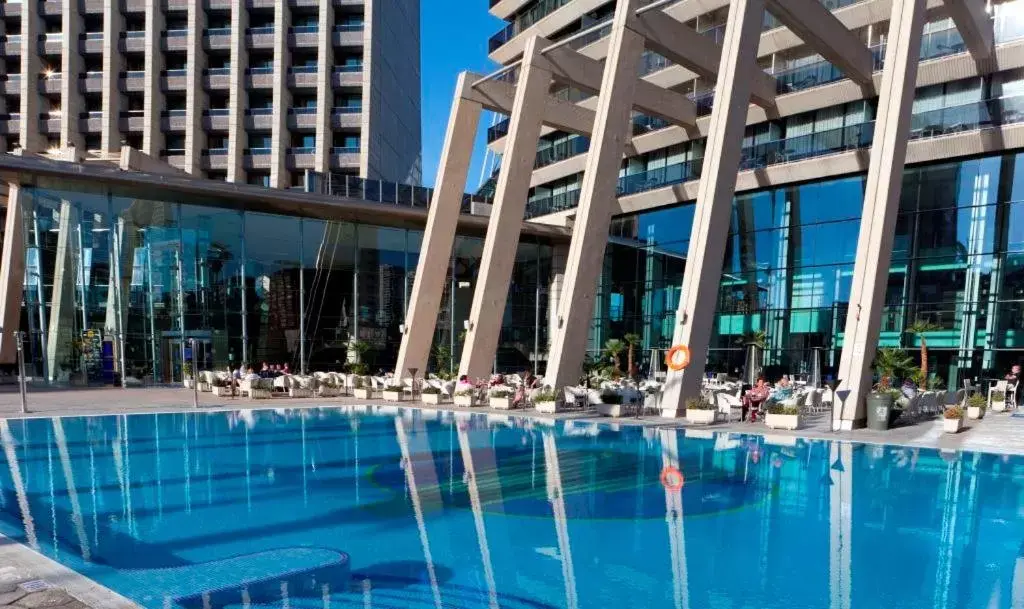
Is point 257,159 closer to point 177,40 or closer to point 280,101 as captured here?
point 280,101

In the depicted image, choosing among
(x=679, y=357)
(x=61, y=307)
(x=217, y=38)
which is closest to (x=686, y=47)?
(x=679, y=357)

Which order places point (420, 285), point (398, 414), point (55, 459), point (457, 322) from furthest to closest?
point (457, 322)
point (420, 285)
point (398, 414)
point (55, 459)

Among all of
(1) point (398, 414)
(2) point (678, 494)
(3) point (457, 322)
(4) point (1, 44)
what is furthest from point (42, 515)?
(4) point (1, 44)

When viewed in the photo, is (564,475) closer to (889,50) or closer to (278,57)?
(889,50)

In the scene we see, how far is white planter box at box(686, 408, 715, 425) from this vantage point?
52.6ft

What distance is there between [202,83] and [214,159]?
5.30 metres

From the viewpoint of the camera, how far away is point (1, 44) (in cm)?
4172

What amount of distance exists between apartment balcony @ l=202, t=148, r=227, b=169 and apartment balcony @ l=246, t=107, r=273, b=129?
2.66 meters

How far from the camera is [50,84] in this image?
41.8m

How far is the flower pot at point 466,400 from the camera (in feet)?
66.6

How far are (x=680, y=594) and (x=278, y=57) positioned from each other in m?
44.9

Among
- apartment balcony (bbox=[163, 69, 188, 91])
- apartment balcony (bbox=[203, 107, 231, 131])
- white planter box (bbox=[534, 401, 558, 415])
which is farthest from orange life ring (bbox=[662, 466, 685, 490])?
apartment balcony (bbox=[163, 69, 188, 91])

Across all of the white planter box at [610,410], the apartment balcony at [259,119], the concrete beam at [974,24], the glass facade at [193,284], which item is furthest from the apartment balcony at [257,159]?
the concrete beam at [974,24]

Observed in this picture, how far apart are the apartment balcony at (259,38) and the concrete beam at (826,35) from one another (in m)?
35.5
